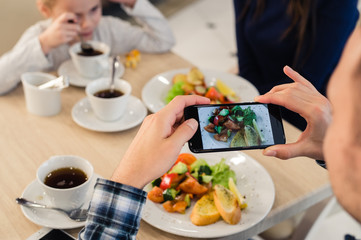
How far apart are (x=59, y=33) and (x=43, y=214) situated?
0.72 meters

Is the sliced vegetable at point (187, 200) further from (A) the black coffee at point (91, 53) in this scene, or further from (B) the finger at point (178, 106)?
(A) the black coffee at point (91, 53)

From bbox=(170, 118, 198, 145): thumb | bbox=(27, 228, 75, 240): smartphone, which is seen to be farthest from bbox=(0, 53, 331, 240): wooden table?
bbox=(170, 118, 198, 145): thumb

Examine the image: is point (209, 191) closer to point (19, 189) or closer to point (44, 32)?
point (19, 189)

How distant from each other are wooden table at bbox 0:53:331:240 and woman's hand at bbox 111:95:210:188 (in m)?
0.19

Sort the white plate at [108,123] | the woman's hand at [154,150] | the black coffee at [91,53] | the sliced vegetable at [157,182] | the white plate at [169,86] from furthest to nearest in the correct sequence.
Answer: the black coffee at [91,53] < the white plate at [169,86] < the white plate at [108,123] < the sliced vegetable at [157,182] < the woman's hand at [154,150]

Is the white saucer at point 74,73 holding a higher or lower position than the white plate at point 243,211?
higher

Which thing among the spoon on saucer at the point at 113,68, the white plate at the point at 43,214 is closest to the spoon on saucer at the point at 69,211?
the white plate at the point at 43,214

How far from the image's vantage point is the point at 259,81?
79.0 inches

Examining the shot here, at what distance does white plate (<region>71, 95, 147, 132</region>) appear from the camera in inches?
53.1

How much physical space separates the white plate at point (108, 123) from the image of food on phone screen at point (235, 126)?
0.41m

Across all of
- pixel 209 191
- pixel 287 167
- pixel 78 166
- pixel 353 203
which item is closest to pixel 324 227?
pixel 287 167

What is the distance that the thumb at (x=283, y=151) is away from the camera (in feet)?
3.08

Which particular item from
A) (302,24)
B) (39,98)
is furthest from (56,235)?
(302,24)

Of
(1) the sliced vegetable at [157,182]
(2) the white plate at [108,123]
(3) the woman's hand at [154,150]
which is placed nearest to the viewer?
(3) the woman's hand at [154,150]
